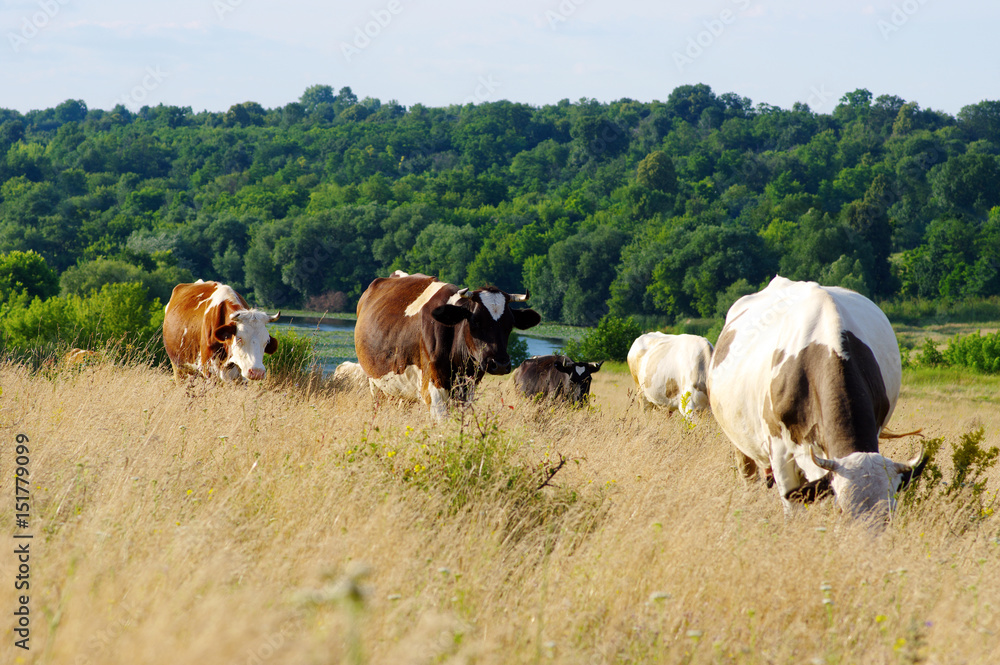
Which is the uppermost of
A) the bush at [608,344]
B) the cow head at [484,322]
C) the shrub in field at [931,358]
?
the cow head at [484,322]

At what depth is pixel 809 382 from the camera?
5.09m

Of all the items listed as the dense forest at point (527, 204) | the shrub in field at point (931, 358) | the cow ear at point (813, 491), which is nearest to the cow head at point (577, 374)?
the cow ear at point (813, 491)

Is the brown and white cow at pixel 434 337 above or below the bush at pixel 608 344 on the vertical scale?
above

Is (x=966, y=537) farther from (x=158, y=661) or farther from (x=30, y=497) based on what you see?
(x=30, y=497)

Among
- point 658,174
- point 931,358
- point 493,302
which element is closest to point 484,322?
point 493,302

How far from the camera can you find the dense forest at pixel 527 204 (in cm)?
6562

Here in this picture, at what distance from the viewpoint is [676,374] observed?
12.9m

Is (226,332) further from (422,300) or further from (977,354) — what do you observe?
(977,354)

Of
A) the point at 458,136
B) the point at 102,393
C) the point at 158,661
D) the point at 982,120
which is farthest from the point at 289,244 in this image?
the point at 982,120

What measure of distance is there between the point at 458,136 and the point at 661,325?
181ft

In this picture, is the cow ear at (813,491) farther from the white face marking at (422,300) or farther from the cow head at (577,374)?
the cow head at (577,374)

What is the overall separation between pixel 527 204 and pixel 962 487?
84.7m

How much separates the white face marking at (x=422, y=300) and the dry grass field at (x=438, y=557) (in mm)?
1623

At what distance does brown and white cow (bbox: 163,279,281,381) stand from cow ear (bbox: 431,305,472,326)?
7.75 ft
